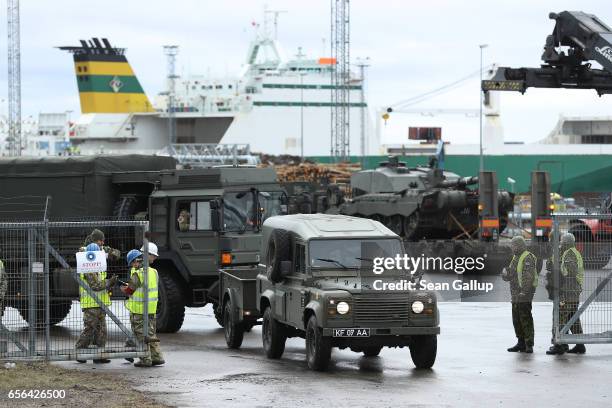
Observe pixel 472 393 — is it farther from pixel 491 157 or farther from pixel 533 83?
pixel 491 157

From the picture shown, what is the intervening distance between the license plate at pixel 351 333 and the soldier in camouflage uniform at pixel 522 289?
3046 mm

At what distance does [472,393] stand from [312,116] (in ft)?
288

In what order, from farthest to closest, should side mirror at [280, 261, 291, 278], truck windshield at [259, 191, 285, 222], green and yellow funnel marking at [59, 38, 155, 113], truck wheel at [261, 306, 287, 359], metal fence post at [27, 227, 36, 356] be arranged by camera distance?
green and yellow funnel marking at [59, 38, 155, 113], truck windshield at [259, 191, 285, 222], truck wheel at [261, 306, 287, 359], side mirror at [280, 261, 291, 278], metal fence post at [27, 227, 36, 356]

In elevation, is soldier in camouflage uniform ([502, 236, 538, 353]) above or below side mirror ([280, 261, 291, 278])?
below

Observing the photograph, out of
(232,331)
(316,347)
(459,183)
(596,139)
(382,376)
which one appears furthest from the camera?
(596,139)

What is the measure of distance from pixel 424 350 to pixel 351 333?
1.11m

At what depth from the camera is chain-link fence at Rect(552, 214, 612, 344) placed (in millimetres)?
16667

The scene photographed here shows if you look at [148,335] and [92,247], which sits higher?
[92,247]

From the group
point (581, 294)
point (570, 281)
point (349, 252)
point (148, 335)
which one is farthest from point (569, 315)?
point (148, 335)

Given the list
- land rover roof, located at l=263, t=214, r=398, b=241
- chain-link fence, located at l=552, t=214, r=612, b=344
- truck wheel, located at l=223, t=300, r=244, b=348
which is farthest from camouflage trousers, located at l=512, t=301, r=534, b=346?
truck wheel, located at l=223, t=300, r=244, b=348

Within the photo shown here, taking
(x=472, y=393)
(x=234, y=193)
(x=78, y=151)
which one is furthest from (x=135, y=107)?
(x=472, y=393)

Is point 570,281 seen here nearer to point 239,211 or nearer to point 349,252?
point 349,252

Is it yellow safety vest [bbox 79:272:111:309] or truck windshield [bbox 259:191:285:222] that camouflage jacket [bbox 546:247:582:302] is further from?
yellow safety vest [bbox 79:272:111:309]

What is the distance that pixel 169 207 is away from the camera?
21.1 m
